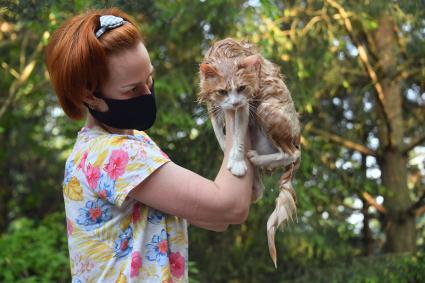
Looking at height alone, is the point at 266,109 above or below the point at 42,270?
above

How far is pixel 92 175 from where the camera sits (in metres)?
1.45

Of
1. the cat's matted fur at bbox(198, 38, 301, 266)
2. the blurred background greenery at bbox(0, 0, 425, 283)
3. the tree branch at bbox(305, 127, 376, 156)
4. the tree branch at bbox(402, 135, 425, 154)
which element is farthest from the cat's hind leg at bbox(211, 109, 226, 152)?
the tree branch at bbox(402, 135, 425, 154)

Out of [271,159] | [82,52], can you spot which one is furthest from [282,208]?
[82,52]

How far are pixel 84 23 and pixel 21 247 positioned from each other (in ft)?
13.5

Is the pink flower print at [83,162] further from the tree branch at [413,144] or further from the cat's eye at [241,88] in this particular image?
the tree branch at [413,144]

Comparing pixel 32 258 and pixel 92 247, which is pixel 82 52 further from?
pixel 32 258

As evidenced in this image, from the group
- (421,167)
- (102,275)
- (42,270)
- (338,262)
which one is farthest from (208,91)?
(421,167)

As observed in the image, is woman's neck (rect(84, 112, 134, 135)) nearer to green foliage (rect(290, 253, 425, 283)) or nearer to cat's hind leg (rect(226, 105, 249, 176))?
cat's hind leg (rect(226, 105, 249, 176))

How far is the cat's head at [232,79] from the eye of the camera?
1.48 m

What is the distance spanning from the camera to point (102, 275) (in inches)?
58.2

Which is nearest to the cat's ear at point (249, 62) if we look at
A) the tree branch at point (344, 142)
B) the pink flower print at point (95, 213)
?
the pink flower print at point (95, 213)

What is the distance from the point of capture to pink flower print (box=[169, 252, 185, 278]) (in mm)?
1524

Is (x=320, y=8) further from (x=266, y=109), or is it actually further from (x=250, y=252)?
(x=266, y=109)

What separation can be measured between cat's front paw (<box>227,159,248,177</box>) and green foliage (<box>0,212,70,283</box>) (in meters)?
3.18
